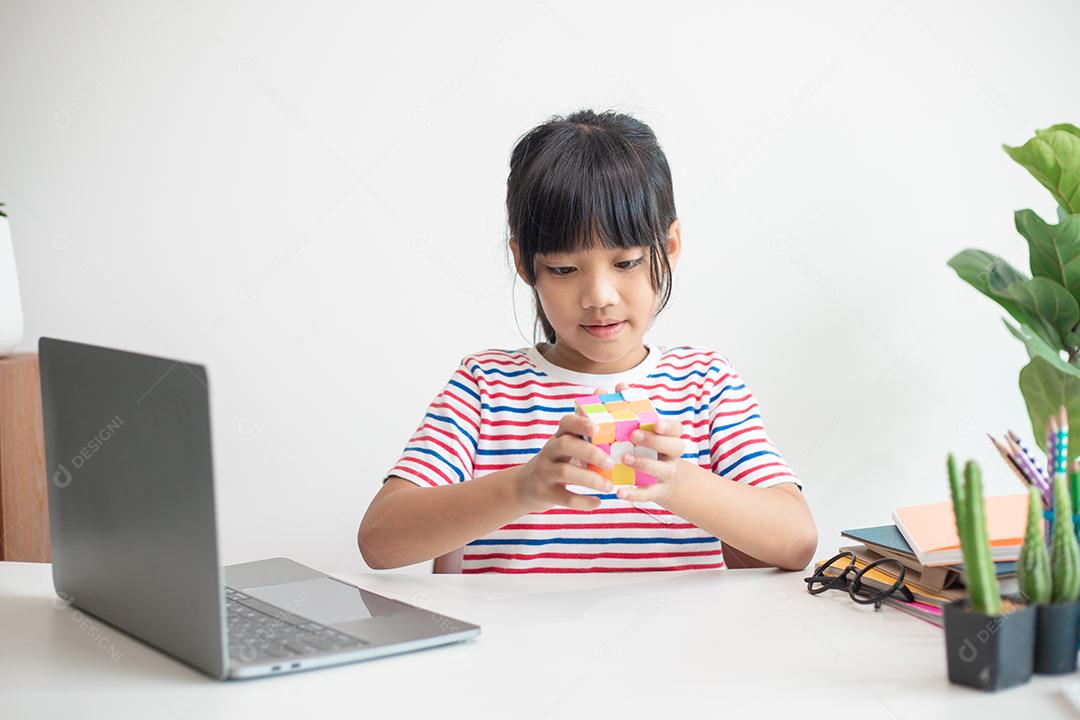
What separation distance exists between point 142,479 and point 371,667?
0.26 m

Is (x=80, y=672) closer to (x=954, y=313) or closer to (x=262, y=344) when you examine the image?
(x=262, y=344)

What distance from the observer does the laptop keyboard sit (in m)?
0.93

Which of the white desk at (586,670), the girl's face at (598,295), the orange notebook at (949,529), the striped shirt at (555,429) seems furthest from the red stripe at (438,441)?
the orange notebook at (949,529)

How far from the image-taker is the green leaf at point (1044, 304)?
1.74m

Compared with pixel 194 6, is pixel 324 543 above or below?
below

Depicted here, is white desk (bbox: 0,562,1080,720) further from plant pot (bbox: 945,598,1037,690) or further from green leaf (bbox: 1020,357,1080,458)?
green leaf (bbox: 1020,357,1080,458)

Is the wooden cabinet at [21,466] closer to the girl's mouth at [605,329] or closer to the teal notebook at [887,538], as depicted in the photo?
the girl's mouth at [605,329]

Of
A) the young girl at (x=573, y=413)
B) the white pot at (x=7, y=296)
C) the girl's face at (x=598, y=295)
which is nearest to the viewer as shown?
the young girl at (x=573, y=413)

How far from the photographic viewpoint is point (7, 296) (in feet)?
6.42

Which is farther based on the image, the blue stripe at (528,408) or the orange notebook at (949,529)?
the blue stripe at (528,408)

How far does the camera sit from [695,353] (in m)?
1.58

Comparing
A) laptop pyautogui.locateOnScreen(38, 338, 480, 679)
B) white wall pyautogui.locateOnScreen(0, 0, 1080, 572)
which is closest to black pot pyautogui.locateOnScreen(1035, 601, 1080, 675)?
laptop pyautogui.locateOnScreen(38, 338, 480, 679)

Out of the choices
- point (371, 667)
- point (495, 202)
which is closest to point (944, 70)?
point (495, 202)

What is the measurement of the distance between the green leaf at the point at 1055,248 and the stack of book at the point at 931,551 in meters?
0.68
